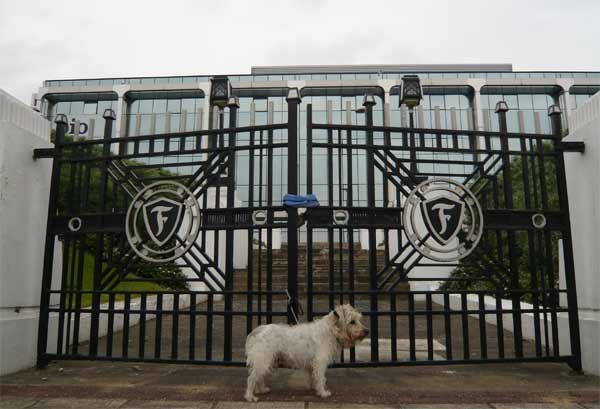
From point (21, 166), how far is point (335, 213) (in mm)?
3718

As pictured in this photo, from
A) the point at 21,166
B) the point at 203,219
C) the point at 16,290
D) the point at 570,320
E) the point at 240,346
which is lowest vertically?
the point at 240,346

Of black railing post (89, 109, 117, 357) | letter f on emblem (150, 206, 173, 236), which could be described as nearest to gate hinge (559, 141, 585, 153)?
letter f on emblem (150, 206, 173, 236)

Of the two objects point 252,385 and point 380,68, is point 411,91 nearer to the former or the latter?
point 252,385

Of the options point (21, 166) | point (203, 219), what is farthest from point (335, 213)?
point (21, 166)

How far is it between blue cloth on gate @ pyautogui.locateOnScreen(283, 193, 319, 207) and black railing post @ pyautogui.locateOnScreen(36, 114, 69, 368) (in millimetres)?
Result: 2923

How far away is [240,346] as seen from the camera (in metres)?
6.49

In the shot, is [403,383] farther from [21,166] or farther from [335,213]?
[21,166]

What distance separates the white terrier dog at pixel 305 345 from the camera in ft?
12.8

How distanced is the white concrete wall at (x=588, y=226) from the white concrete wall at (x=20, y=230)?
6282 mm

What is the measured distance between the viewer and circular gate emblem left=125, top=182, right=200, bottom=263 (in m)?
4.93

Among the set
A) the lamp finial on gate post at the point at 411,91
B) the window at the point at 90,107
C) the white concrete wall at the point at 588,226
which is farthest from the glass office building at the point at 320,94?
the white concrete wall at the point at 588,226

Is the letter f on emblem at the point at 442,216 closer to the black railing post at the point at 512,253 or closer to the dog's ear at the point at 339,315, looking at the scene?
the black railing post at the point at 512,253

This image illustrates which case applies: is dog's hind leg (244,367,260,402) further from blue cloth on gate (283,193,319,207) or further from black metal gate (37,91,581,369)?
blue cloth on gate (283,193,319,207)

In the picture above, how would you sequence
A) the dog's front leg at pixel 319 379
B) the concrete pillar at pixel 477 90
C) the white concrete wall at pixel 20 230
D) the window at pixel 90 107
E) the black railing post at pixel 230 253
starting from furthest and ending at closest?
the window at pixel 90 107
the concrete pillar at pixel 477 90
the white concrete wall at pixel 20 230
the black railing post at pixel 230 253
the dog's front leg at pixel 319 379
